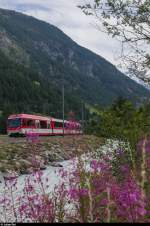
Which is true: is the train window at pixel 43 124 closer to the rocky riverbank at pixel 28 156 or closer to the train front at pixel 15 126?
→ the train front at pixel 15 126

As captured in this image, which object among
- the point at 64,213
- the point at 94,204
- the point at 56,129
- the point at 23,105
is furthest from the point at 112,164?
Answer: the point at 23,105

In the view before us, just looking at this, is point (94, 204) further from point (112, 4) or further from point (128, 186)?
point (112, 4)

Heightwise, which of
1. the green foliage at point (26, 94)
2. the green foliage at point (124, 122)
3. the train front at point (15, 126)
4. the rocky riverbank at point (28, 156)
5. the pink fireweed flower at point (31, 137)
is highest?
the green foliage at point (26, 94)

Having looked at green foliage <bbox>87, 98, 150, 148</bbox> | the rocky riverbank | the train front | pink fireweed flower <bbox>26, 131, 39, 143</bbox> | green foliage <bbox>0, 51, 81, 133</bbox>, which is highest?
green foliage <bbox>0, 51, 81, 133</bbox>

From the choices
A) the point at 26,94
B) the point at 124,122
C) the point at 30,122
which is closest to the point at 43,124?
the point at 30,122

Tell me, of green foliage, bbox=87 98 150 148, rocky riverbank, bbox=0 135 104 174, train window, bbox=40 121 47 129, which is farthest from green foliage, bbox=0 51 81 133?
green foliage, bbox=87 98 150 148

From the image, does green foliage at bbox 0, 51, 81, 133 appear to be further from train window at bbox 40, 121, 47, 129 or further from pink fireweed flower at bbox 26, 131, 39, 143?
pink fireweed flower at bbox 26, 131, 39, 143

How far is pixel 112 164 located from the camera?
11.7m

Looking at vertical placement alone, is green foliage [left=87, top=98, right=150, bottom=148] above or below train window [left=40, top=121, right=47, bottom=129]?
below

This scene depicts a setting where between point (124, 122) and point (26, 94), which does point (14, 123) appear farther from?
point (26, 94)

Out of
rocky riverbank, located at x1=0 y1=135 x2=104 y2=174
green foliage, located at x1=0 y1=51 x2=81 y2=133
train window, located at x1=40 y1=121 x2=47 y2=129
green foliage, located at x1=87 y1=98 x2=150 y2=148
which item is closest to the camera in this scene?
green foliage, located at x1=87 y1=98 x2=150 y2=148

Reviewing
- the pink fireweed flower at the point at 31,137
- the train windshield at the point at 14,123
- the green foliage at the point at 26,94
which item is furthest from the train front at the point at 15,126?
the green foliage at the point at 26,94

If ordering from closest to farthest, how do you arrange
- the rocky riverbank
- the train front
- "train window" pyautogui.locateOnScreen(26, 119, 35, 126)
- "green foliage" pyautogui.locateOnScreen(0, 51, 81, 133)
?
1. the rocky riverbank
2. the train front
3. "train window" pyautogui.locateOnScreen(26, 119, 35, 126)
4. "green foliage" pyautogui.locateOnScreen(0, 51, 81, 133)

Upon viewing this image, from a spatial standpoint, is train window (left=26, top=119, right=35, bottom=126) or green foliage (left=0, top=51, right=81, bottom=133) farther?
green foliage (left=0, top=51, right=81, bottom=133)
